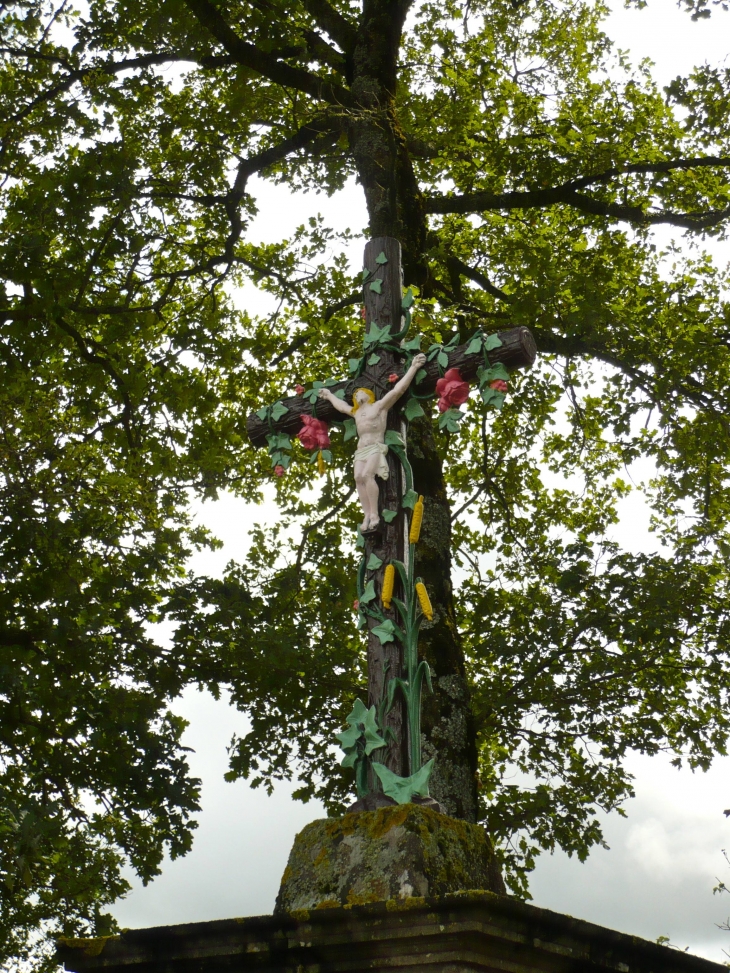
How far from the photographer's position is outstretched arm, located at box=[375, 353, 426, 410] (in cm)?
484

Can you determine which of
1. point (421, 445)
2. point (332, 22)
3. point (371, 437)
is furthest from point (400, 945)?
point (332, 22)

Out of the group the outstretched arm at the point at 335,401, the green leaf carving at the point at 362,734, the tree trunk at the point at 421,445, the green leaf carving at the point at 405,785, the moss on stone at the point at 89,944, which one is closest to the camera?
the moss on stone at the point at 89,944

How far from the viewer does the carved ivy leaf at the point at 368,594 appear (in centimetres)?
444

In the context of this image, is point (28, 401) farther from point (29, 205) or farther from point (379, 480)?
point (379, 480)

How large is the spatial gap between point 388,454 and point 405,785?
1565mm

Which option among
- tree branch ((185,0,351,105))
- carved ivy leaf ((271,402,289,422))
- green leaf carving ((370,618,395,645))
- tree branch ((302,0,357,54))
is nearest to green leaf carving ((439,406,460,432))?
green leaf carving ((370,618,395,645))

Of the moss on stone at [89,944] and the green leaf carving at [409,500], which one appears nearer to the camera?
the moss on stone at [89,944]

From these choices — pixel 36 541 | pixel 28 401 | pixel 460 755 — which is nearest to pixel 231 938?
pixel 460 755

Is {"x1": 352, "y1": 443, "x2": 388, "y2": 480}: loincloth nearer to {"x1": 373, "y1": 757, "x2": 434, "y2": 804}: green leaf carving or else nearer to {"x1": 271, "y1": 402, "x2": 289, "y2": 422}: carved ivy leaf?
{"x1": 271, "y1": 402, "x2": 289, "y2": 422}: carved ivy leaf

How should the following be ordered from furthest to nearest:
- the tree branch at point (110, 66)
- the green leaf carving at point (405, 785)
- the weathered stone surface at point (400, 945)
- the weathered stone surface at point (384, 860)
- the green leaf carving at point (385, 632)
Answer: the tree branch at point (110, 66)
the green leaf carving at point (385, 632)
the green leaf carving at point (405, 785)
the weathered stone surface at point (384, 860)
the weathered stone surface at point (400, 945)

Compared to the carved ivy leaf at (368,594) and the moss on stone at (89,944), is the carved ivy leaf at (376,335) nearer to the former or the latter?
the carved ivy leaf at (368,594)

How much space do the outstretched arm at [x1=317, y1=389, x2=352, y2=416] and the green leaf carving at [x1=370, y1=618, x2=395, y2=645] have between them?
1196mm

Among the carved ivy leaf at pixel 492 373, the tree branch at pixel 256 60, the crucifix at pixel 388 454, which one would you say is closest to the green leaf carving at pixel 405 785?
the crucifix at pixel 388 454

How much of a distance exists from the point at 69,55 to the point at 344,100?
10.0 ft
